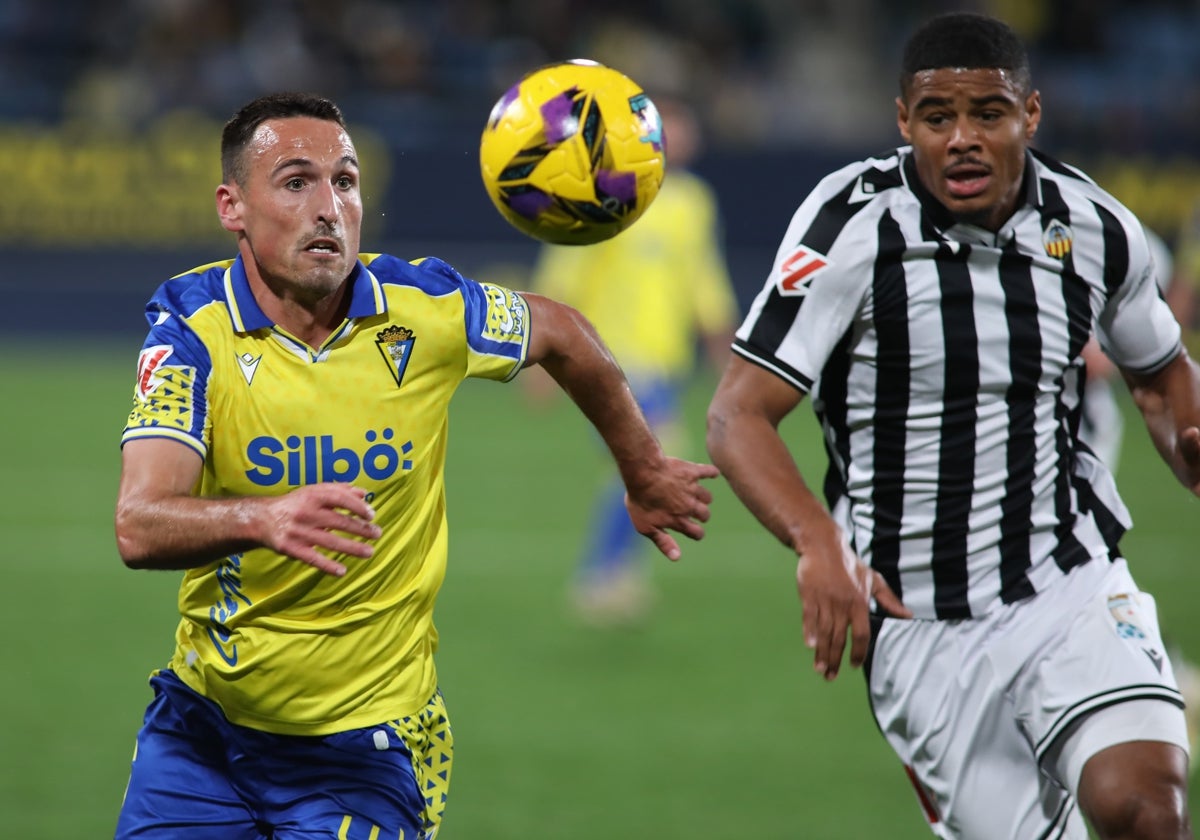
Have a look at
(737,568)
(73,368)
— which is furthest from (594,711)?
(73,368)

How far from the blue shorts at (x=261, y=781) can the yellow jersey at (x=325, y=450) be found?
0.05 metres

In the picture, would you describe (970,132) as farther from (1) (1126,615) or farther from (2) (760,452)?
(1) (1126,615)

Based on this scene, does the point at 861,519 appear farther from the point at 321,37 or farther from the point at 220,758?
the point at 321,37

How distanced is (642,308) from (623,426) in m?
5.52

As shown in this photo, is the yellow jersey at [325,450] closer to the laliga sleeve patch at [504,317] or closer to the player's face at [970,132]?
the laliga sleeve patch at [504,317]

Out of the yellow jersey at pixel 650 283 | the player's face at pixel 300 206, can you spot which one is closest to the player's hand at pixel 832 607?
the player's face at pixel 300 206

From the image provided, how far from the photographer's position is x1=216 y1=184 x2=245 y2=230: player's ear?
3.56 m

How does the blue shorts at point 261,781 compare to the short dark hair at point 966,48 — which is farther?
the short dark hair at point 966,48

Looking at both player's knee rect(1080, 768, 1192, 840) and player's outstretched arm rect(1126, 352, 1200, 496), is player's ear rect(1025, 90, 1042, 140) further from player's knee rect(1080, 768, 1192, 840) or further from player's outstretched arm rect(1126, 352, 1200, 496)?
player's knee rect(1080, 768, 1192, 840)

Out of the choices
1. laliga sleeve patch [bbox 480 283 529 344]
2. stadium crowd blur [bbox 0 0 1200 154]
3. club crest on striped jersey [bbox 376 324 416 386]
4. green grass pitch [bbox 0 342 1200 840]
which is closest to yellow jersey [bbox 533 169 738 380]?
green grass pitch [bbox 0 342 1200 840]

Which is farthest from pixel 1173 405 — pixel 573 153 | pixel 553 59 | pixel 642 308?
pixel 553 59

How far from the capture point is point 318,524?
2924mm

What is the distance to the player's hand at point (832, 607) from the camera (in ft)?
11.4

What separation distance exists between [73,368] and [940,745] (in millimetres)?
14749
